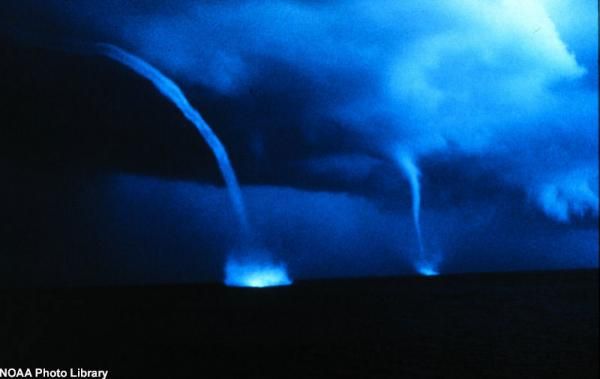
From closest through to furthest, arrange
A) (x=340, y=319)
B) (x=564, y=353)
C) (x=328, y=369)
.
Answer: (x=328, y=369), (x=564, y=353), (x=340, y=319)

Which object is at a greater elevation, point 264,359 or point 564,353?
point 264,359

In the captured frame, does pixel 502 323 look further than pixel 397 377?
Yes

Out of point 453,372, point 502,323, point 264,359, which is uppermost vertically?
point 502,323

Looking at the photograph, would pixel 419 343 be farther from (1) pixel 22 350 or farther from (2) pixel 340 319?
(1) pixel 22 350

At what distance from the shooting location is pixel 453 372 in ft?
108

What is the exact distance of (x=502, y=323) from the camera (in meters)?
62.9

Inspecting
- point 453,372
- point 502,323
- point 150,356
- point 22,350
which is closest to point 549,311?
point 502,323

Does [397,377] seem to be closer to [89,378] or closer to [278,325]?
[89,378]

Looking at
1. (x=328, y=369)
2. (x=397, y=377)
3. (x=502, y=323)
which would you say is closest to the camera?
(x=397, y=377)

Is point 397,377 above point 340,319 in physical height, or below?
below

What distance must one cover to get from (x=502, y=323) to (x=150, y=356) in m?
41.7

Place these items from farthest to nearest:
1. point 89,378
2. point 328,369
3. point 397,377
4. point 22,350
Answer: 1. point 22,350
2. point 328,369
3. point 397,377
4. point 89,378

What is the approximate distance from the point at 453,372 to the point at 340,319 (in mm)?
43818

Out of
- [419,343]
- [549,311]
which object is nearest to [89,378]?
[419,343]
